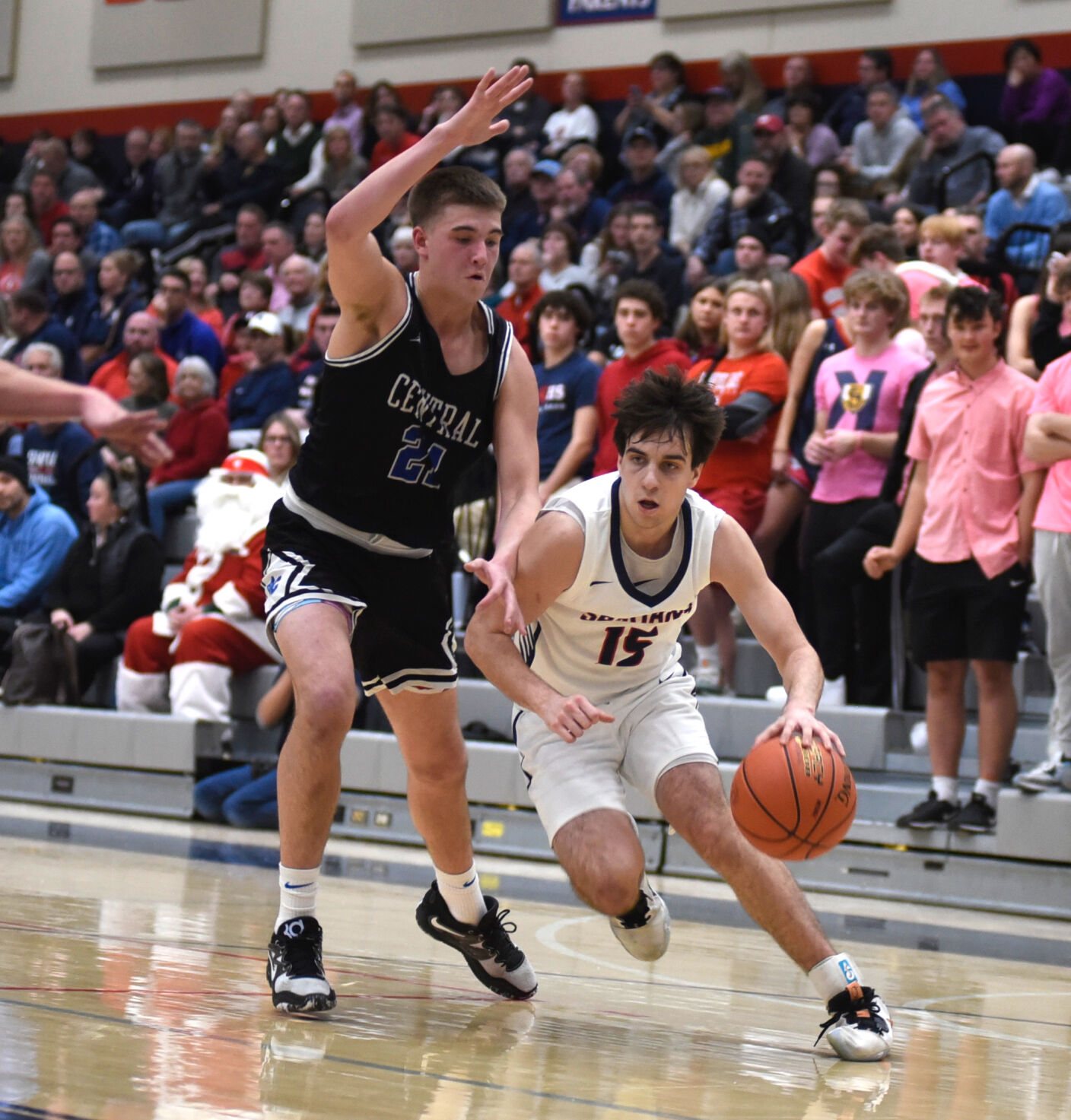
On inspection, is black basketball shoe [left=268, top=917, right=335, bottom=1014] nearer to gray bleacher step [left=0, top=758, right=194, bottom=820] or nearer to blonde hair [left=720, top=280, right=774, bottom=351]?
blonde hair [left=720, top=280, right=774, bottom=351]

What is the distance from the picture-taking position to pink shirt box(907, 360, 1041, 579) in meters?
6.43

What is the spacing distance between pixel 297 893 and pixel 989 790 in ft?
12.0

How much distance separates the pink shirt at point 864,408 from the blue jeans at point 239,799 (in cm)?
308

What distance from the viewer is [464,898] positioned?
4.00 metres

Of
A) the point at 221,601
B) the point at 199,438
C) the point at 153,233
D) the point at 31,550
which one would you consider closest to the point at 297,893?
the point at 221,601

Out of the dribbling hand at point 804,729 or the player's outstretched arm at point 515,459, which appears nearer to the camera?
the dribbling hand at point 804,729

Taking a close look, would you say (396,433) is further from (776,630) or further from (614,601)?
(776,630)

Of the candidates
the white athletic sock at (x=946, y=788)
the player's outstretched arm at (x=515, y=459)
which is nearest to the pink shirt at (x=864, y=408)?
the white athletic sock at (x=946, y=788)

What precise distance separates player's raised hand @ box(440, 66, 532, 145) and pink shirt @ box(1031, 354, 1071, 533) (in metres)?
3.42

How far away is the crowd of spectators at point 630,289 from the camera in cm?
727

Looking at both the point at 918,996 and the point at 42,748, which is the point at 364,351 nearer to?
the point at 918,996

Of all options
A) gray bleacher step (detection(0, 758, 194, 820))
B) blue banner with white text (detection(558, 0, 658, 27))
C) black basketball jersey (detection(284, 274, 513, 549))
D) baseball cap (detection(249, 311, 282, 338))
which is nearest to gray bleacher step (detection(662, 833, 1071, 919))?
black basketball jersey (detection(284, 274, 513, 549))

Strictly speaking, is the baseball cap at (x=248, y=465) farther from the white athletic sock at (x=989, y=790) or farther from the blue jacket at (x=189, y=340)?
the white athletic sock at (x=989, y=790)

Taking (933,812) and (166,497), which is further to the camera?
(166,497)
